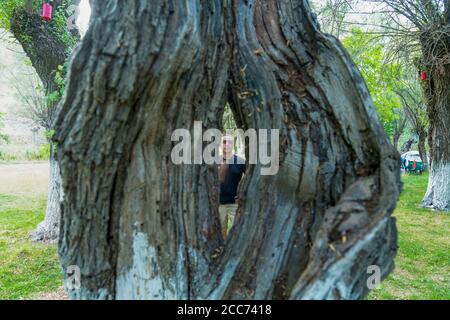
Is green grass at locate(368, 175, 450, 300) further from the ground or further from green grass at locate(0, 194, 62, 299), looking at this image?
green grass at locate(0, 194, 62, 299)

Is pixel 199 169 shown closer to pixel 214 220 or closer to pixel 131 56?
pixel 214 220

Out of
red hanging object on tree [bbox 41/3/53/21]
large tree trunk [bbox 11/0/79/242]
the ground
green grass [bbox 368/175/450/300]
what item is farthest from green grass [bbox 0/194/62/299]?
green grass [bbox 368/175/450/300]

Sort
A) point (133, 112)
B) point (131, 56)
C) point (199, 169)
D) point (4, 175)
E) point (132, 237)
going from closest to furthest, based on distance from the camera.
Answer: point (131, 56) → point (133, 112) → point (132, 237) → point (199, 169) → point (4, 175)

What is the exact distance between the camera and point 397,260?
6195mm

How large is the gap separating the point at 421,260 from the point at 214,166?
528 centimetres

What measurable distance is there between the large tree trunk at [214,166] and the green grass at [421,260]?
2333 millimetres

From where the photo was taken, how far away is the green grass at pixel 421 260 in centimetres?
482

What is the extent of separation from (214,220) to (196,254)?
0.27 m

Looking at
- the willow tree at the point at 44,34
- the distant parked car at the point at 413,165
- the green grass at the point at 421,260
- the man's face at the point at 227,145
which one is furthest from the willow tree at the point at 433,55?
the distant parked car at the point at 413,165

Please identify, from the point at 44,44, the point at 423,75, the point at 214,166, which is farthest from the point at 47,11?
the point at 423,75

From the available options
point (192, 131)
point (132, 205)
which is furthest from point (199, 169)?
point (132, 205)

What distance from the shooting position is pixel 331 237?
194 centimetres

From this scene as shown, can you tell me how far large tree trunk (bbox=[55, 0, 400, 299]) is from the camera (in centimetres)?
194

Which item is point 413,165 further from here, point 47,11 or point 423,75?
point 47,11
